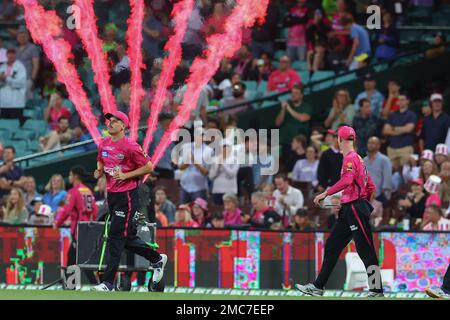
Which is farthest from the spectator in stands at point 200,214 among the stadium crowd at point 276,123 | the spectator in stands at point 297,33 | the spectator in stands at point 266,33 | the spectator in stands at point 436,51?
the spectator in stands at point 436,51

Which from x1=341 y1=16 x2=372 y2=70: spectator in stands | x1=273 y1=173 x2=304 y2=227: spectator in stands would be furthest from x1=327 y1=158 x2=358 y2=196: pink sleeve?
x1=341 y1=16 x2=372 y2=70: spectator in stands

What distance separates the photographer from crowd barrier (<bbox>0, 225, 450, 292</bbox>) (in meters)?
20.1

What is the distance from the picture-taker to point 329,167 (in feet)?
73.4

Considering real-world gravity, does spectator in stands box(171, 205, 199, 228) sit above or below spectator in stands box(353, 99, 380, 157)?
below

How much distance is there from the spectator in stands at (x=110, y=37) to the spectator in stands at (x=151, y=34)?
20.6 inches

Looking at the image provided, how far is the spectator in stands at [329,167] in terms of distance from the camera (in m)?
22.2

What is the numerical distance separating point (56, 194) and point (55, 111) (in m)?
3.18

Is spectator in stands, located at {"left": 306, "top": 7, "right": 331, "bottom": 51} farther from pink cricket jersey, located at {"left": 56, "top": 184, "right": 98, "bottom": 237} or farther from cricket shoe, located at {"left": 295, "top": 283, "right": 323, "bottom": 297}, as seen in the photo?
cricket shoe, located at {"left": 295, "top": 283, "right": 323, "bottom": 297}

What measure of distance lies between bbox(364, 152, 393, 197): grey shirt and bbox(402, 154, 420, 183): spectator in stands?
0.49m

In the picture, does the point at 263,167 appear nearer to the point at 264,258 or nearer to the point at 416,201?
the point at 416,201

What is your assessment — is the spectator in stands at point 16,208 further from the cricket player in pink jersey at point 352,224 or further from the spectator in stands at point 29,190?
the cricket player in pink jersey at point 352,224
